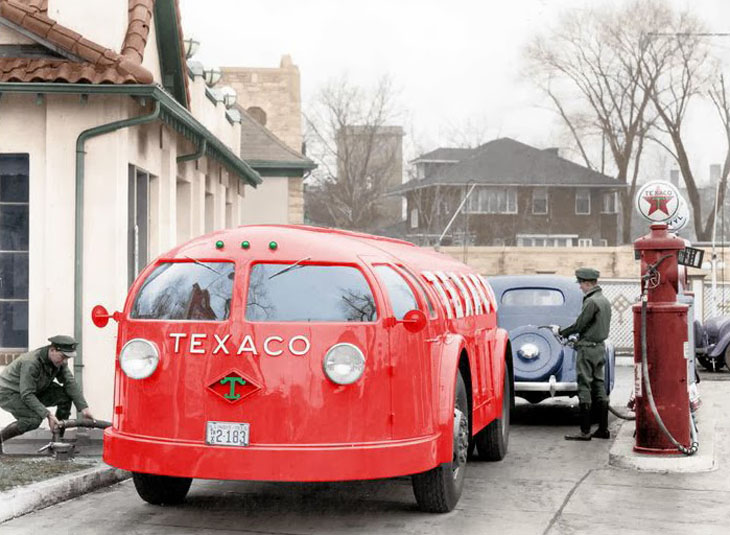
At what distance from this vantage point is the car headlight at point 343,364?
805cm

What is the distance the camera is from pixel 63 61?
12.9 m

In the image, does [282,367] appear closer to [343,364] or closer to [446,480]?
[343,364]

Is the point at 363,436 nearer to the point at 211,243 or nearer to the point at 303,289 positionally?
the point at 303,289

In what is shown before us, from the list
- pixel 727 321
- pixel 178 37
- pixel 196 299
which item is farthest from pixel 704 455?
pixel 727 321

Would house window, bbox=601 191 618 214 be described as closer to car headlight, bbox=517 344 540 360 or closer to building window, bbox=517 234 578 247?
building window, bbox=517 234 578 247

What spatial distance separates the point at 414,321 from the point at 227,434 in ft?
4.52

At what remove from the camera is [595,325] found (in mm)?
13352

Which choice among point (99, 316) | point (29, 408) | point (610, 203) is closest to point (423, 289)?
point (99, 316)

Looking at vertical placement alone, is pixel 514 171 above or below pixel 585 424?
above

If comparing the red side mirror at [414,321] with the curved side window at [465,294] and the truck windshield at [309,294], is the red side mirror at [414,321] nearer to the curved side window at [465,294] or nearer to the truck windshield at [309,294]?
the truck windshield at [309,294]

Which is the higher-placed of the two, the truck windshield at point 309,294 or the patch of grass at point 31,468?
the truck windshield at point 309,294

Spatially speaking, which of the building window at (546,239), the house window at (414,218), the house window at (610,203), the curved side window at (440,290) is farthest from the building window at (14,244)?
the house window at (610,203)

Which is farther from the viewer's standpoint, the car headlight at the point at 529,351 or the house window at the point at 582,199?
the house window at the point at 582,199

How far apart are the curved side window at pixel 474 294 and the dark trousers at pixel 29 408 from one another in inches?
143
